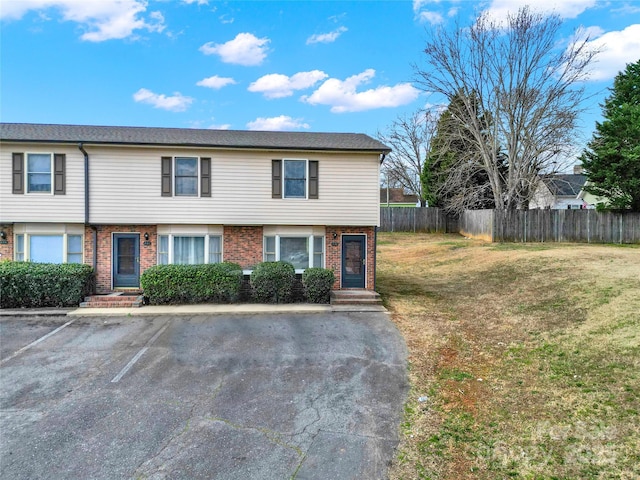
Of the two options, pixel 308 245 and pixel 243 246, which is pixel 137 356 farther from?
pixel 308 245

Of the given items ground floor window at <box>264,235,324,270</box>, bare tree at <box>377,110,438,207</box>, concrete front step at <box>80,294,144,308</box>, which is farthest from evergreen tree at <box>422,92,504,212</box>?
concrete front step at <box>80,294,144,308</box>

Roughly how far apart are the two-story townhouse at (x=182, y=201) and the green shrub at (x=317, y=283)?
105 centimetres

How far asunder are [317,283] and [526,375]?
6278 millimetres

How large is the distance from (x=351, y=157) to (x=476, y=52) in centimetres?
1633

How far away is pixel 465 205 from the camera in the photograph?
1030 inches

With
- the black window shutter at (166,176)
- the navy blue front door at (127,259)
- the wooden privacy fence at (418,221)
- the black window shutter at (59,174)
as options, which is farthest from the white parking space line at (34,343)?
the wooden privacy fence at (418,221)

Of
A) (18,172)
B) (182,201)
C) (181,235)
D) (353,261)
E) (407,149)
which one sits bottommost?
(353,261)

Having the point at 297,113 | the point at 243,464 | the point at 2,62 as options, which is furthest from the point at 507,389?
the point at 297,113

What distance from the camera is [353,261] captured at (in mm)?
12461

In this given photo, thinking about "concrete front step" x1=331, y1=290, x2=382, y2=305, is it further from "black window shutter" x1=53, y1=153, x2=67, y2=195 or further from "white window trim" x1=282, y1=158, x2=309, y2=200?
"black window shutter" x1=53, y1=153, x2=67, y2=195

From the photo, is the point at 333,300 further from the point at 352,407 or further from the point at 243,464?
the point at 243,464

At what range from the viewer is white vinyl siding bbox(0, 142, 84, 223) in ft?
36.7

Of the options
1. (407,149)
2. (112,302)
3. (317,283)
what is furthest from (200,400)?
(407,149)

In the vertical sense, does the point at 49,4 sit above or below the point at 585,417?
above
